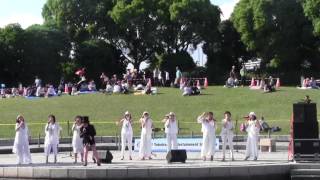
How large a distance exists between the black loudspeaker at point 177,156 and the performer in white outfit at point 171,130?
3.31 metres

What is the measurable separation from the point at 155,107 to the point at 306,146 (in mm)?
25746

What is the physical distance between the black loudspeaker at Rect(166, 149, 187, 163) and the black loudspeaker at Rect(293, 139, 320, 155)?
3837 millimetres

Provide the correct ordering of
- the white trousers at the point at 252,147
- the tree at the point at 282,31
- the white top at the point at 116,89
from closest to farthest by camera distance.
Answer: the white trousers at the point at 252,147, the white top at the point at 116,89, the tree at the point at 282,31

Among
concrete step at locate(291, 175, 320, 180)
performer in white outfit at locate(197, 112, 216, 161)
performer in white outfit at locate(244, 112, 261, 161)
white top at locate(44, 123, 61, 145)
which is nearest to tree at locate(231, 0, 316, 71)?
performer in white outfit at locate(244, 112, 261, 161)

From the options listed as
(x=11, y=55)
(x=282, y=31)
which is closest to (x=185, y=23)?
(x=282, y=31)

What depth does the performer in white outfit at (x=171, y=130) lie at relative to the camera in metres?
28.9

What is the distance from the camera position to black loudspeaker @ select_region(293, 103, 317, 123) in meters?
24.6

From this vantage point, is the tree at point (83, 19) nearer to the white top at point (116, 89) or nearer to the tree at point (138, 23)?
→ the tree at point (138, 23)

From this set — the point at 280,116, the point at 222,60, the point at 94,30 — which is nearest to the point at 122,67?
the point at 94,30

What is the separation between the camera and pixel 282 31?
77.9 meters

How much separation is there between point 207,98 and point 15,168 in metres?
30.1

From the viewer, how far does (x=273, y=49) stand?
78.1 metres

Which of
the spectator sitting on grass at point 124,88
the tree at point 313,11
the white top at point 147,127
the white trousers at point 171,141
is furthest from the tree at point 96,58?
the white top at point 147,127

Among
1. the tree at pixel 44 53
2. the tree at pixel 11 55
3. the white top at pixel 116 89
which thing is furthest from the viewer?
the tree at pixel 44 53
